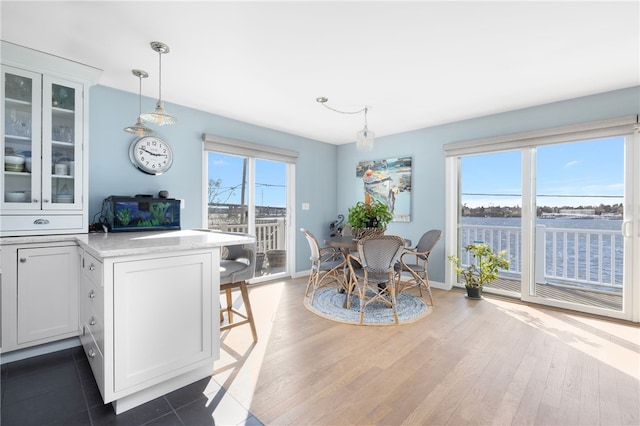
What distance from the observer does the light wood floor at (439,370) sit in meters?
1.60

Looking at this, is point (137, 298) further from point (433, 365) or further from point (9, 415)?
point (433, 365)

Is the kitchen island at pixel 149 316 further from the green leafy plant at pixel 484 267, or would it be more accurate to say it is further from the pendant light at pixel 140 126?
the green leafy plant at pixel 484 267

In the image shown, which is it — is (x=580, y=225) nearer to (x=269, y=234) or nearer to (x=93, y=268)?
(x=269, y=234)

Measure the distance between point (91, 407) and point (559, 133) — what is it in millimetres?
4733

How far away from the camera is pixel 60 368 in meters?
2.07

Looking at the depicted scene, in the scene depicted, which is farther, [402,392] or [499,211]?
[499,211]

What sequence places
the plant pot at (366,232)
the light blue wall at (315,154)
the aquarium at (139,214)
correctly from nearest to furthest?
1. the aquarium at (139,214)
2. the light blue wall at (315,154)
3. the plant pot at (366,232)

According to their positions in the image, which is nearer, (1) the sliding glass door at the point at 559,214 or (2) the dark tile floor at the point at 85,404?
(2) the dark tile floor at the point at 85,404

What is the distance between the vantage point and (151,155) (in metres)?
3.21

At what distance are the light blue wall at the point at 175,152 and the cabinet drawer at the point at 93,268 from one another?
3.76ft

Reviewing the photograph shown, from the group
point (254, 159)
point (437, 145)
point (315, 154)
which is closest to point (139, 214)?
point (254, 159)

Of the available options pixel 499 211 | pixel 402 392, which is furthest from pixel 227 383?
pixel 499 211

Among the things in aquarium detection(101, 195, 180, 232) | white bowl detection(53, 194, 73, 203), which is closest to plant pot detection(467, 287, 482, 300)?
aquarium detection(101, 195, 180, 232)

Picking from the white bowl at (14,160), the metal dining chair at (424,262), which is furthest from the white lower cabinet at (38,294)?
the metal dining chair at (424,262)
